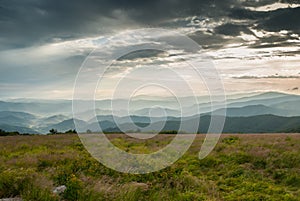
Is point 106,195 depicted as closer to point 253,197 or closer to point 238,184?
point 253,197

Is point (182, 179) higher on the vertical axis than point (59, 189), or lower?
lower

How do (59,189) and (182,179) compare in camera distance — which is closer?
(59,189)

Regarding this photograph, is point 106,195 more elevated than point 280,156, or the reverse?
point 106,195

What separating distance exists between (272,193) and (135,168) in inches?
221

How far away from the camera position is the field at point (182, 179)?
8.42 m

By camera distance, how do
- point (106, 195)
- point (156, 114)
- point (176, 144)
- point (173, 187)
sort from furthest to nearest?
point (176, 144)
point (156, 114)
point (173, 187)
point (106, 195)

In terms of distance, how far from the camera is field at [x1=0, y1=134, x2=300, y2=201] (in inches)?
332

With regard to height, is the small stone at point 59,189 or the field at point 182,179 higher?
the small stone at point 59,189

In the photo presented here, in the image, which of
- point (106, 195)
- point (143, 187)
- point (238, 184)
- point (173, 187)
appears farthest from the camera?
point (238, 184)

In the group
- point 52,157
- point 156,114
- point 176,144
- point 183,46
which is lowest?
point 176,144

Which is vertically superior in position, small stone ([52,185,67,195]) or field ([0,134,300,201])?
small stone ([52,185,67,195])

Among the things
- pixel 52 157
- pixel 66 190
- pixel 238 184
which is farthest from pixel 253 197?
pixel 52 157

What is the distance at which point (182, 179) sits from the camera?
11055 mm

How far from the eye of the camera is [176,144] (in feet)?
82.4
